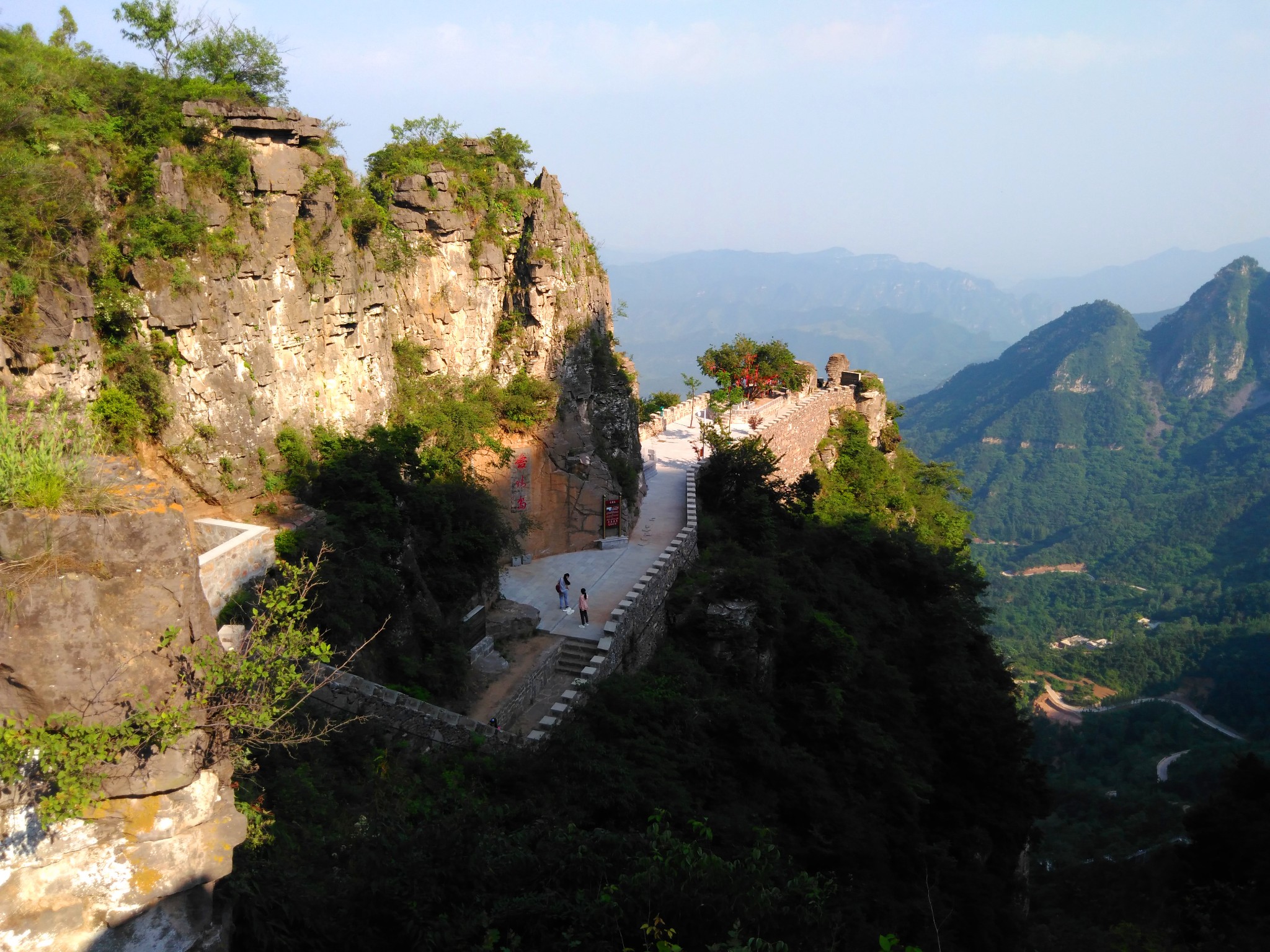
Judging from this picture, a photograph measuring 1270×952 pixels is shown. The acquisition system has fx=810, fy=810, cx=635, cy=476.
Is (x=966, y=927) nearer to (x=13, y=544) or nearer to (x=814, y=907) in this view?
(x=814, y=907)

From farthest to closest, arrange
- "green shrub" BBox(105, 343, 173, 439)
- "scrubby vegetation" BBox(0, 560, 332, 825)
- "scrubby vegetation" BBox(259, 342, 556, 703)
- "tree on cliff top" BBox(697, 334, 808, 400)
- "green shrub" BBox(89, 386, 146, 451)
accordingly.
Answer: "tree on cliff top" BBox(697, 334, 808, 400) → "green shrub" BBox(105, 343, 173, 439) → "green shrub" BBox(89, 386, 146, 451) → "scrubby vegetation" BBox(259, 342, 556, 703) → "scrubby vegetation" BBox(0, 560, 332, 825)

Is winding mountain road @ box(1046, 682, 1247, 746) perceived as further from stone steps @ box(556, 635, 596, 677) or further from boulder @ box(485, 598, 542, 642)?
boulder @ box(485, 598, 542, 642)

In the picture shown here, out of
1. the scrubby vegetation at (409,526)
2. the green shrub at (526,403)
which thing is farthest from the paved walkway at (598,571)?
the green shrub at (526,403)

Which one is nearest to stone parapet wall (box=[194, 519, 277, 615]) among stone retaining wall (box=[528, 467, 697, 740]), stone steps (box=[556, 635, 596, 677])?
stone retaining wall (box=[528, 467, 697, 740])

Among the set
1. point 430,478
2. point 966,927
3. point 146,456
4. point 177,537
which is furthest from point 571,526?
point 177,537

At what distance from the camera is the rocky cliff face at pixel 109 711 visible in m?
4.66

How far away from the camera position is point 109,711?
479cm

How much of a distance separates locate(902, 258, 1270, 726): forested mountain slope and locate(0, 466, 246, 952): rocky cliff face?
57770mm

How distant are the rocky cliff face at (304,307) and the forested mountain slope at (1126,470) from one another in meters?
49.4

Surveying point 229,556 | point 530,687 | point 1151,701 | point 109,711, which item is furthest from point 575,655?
point 1151,701

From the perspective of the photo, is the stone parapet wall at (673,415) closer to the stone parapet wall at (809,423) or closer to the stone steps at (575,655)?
the stone parapet wall at (809,423)

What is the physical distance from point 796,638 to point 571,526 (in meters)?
6.54

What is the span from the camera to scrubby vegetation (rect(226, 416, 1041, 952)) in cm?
657

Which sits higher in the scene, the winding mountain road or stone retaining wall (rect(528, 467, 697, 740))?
stone retaining wall (rect(528, 467, 697, 740))
